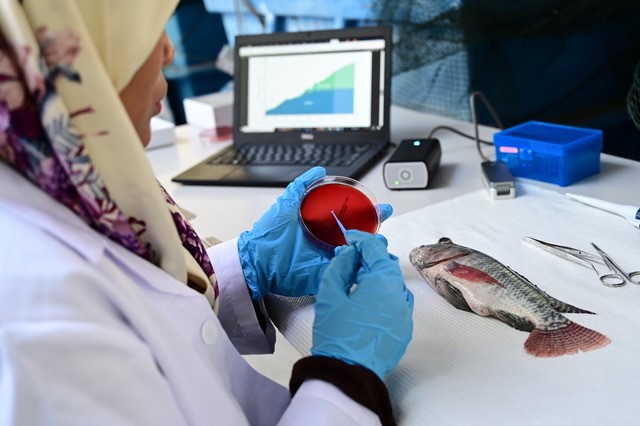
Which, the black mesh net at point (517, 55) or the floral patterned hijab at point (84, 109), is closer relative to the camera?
the floral patterned hijab at point (84, 109)

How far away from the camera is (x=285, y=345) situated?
1.09 metres

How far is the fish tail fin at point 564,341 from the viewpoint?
0.66 metres

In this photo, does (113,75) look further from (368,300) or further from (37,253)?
(368,300)

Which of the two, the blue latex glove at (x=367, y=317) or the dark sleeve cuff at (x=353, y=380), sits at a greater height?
the blue latex glove at (x=367, y=317)

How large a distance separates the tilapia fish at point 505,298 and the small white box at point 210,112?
3.45ft

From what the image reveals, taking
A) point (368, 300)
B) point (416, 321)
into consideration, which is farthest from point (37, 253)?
point (416, 321)

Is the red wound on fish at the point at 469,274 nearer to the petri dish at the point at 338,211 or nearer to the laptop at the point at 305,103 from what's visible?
the petri dish at the point at 338,211

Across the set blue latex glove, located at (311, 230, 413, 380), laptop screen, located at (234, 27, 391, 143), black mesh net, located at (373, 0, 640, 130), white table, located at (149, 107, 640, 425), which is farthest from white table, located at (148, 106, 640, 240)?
blue latex glove, located at (311, 230, 413, 380)

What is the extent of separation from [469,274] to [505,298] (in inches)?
2.3

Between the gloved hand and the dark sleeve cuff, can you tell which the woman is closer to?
the dark sleeve cuff

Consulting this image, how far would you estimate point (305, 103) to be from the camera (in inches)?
58.7

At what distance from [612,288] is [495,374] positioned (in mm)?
224

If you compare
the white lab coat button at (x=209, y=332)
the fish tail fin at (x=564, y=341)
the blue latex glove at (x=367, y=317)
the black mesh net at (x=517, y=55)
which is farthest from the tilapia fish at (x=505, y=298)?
the black mesh net at (x=517, y=55)

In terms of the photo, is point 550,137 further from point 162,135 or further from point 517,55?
point 162,135
